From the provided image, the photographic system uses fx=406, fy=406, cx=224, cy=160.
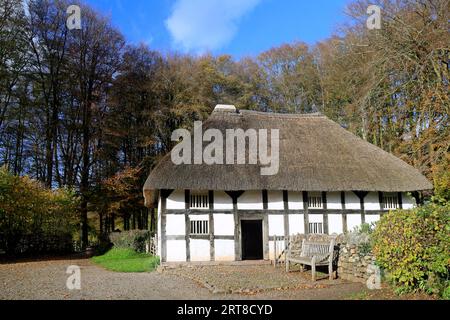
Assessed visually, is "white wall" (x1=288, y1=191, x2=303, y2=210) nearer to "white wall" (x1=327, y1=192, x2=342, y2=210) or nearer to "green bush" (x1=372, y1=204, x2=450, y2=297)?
"white wall" (x1=327, y1=192, x2=342, y2=210)

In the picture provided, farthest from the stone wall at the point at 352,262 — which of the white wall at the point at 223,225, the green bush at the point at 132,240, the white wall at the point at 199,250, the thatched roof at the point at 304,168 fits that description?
the green bush at the point at 132,240

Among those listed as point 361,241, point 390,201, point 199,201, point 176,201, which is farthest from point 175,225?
point 390,201

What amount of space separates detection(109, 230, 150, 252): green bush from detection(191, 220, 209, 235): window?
18.5ft

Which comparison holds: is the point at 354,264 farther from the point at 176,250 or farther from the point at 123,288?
the point at 176,250

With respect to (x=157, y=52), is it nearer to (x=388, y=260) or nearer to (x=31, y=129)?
(x=31, y=129)

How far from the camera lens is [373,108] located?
20.0 meters

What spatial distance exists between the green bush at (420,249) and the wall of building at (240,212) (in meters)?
8.18

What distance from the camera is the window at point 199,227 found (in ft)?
52.7

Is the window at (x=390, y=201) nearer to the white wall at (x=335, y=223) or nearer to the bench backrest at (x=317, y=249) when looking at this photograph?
the white wall at (x=335, y=223)

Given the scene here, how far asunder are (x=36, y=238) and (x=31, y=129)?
1035 centimetres

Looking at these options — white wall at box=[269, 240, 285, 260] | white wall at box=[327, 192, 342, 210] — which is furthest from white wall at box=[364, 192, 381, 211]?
white wall at box=[269, 240, 285, 260]

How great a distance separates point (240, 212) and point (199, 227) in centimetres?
176

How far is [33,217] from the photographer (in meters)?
20.9
